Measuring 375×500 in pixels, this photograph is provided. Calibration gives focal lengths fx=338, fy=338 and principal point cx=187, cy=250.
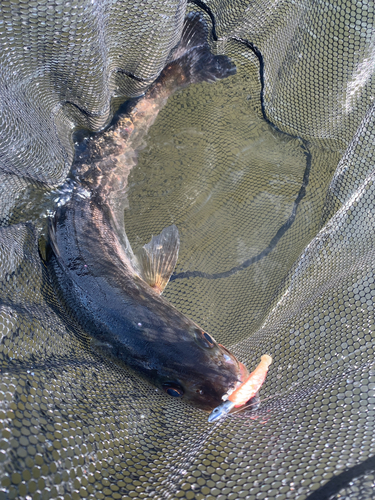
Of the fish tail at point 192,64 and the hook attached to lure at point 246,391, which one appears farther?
the fish tail at point 192,64

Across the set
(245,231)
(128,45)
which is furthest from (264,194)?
(128,45)

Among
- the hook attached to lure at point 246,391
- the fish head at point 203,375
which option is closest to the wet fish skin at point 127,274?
the fish head at point 203,375

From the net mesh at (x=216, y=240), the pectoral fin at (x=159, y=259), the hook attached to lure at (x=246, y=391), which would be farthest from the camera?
the pectoral fin at (x=159, y=259)

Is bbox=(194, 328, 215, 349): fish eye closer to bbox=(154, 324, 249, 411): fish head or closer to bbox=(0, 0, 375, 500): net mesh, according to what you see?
bbox=(154, 324, 249, 411): fish head

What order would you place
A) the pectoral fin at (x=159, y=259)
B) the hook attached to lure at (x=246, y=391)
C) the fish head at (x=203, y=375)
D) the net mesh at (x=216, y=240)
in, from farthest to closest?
the pectoral fin at (x=159, y=259) → the fish head at (x=203, y=375) → the hook attached to lure at (x=246, y=391) → the net mesh at (x=216, y=240)

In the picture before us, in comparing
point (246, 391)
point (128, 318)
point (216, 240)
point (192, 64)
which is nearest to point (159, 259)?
point (216, 240)

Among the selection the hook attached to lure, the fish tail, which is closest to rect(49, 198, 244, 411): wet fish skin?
the hook attached to lure

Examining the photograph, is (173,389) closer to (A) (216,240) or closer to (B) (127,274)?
(B) (127,274)

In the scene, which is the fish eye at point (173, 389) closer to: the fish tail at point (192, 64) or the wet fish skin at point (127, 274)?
the wet fish skin at point (127, 274)
